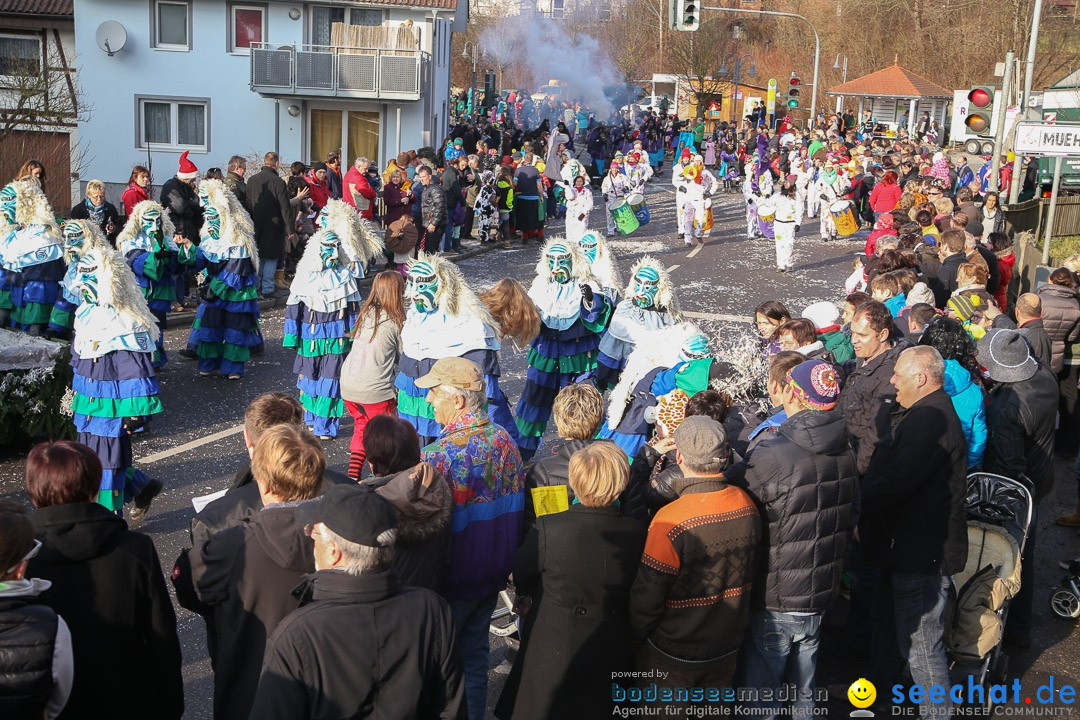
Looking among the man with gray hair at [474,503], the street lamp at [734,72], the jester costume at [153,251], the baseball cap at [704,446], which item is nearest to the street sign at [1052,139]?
the jester costume at [153,251]

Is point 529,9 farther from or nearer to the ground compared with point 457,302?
farther from the ground

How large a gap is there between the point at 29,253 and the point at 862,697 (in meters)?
8.94

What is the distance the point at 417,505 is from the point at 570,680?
93cm

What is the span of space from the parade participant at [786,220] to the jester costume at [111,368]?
46.0 ft

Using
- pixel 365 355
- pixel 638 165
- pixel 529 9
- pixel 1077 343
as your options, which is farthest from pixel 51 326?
pixel 529 9

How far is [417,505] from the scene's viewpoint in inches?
167

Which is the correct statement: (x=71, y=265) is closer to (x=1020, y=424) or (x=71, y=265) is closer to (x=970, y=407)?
(x=970, y=407)

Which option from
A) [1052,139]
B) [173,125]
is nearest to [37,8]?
[173,125]

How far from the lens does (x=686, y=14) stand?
26.3 metres

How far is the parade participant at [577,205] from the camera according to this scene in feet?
68.5

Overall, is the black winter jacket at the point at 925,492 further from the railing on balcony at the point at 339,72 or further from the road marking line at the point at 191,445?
the railing on balcony at the point at 339,72

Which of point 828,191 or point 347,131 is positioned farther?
point 347,131

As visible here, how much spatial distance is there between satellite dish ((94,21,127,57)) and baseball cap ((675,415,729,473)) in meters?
31.3

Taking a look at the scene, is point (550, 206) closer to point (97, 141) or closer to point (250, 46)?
point (250, 46)
